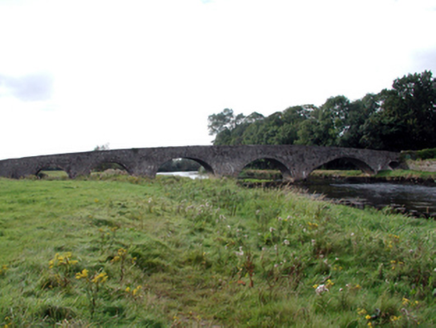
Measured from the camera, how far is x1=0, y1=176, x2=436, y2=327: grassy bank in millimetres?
2949

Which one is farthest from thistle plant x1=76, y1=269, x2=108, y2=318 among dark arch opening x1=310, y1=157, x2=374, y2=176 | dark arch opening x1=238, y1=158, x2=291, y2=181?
dark arch opening x1=310, y1=157, x2=374, y2=176

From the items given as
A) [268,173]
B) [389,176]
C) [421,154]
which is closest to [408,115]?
[421,154]

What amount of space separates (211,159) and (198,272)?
28160 mm

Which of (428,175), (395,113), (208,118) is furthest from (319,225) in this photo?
(208,118)

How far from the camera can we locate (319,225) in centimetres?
634

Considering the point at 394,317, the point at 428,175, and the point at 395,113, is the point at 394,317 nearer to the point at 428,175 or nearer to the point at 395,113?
the point at 428,175

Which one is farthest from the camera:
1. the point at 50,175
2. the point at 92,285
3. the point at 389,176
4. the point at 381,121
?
the point at 381,121

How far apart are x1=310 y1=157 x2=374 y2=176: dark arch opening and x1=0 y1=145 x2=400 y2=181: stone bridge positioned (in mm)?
249

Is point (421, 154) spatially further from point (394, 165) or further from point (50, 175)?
point (50, 175)

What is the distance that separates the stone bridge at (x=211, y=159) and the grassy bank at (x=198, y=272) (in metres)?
19.7

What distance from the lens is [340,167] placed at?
50.3m

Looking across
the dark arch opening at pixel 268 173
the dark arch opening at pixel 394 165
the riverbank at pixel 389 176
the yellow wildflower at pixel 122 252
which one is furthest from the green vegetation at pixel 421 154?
the yellow wildflower at pixel 122 252

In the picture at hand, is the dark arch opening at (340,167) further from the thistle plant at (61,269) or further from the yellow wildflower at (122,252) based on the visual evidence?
the thistle plant at (61,269)

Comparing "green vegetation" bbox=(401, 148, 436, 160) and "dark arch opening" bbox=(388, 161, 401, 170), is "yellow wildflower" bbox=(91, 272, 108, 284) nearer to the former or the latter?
"green vegetation" bbox=(401, 148, 436, 160)
